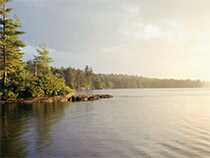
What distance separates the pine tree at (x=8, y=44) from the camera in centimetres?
5884

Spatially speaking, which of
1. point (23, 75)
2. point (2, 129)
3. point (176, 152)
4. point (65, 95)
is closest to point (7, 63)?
point (23, 75)

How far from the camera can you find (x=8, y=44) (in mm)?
59406

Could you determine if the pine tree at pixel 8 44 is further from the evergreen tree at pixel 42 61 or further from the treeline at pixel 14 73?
the evergreen tree at pixel 42 61

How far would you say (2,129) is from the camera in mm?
24469

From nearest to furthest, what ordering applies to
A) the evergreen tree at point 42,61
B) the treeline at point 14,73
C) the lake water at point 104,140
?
the lake water at point 104,140
the treeline at point 14,73
the evergreen tree at point 42,61

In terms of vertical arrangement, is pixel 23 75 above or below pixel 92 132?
above

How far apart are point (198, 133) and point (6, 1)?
48381mm

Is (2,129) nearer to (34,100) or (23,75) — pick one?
(34,100)

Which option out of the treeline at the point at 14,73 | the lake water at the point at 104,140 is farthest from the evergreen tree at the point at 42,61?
the lake water at the point at 104,140

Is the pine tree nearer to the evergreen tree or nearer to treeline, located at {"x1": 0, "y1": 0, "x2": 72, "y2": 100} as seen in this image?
treeline, located at {"x1": 0, "y1": 0, "x2": 72, "y2": 100}

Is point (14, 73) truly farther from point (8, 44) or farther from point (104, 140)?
point (104, 140)

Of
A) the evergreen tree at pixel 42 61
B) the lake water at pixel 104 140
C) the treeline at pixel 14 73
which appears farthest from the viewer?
the evergreen tree at pixel 42 61

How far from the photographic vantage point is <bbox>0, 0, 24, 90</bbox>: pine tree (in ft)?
193

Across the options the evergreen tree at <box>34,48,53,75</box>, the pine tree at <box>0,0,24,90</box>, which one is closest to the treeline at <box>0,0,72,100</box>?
the pine tree at <box>0,0,24,90</box>
